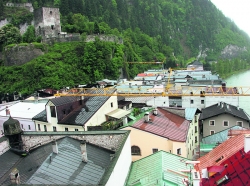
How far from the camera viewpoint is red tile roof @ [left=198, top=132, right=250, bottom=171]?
14363mm

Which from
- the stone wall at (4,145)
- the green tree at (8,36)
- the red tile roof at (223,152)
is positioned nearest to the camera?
the red tile roof at (223,152)

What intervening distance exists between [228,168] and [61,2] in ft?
304

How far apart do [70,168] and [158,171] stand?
191 inches

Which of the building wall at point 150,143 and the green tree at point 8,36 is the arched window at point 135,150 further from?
the green tree at point 8,36

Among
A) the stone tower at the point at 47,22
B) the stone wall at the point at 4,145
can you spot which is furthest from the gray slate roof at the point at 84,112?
the stone tower at the point at 47,22

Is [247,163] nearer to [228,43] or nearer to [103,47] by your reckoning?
[103,47]

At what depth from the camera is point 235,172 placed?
38.9 ft

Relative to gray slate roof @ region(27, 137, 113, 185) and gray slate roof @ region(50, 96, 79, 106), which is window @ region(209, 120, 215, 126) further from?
gray slate roof @ region(27, 137, 113, 185)

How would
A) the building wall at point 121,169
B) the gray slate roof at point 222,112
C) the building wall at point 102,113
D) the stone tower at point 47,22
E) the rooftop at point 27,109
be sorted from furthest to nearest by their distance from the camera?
the stone tower at point 47,22 < the gray slate roof at point 222,112 < the rooftop at point 27,109 < the building wall at point 102,113 < the building wall at point 121,169

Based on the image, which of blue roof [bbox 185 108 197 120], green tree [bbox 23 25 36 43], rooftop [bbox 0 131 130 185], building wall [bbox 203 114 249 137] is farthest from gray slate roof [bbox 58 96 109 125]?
green tree [bbox 23 25 36 43]

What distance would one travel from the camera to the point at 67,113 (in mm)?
27234

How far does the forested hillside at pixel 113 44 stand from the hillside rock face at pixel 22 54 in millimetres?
2222

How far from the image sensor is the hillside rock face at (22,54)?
200 ft

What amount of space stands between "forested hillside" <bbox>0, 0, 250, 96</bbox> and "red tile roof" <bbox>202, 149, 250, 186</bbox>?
46.6 m
